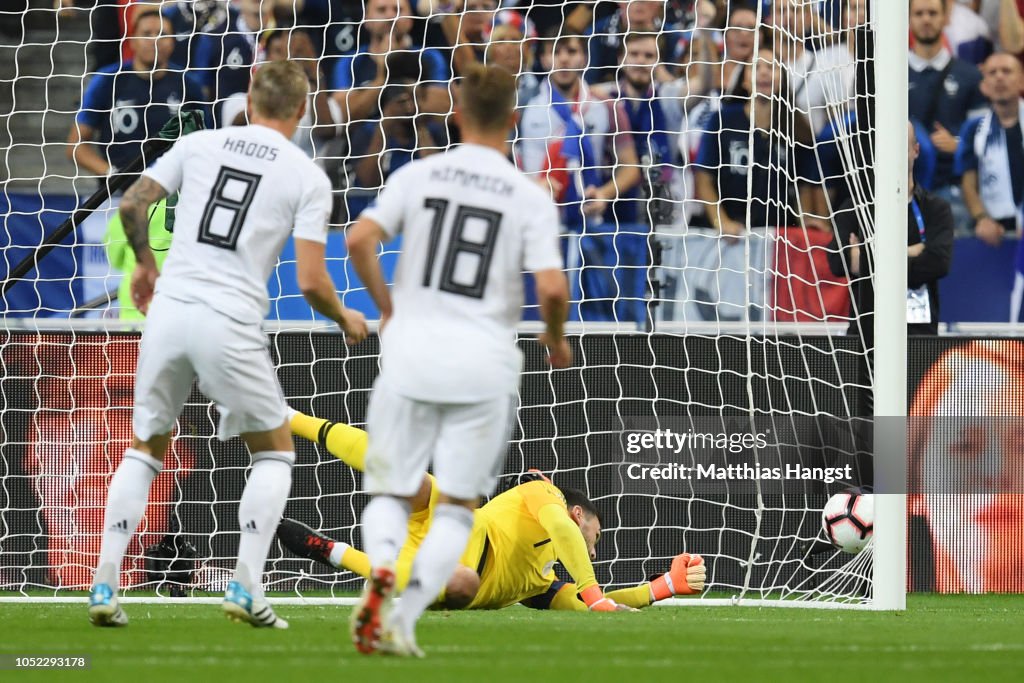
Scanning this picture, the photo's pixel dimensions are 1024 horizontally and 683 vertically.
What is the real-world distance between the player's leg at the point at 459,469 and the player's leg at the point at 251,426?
3.24 feet

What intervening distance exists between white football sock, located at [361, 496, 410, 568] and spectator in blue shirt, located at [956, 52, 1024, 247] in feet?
23.9

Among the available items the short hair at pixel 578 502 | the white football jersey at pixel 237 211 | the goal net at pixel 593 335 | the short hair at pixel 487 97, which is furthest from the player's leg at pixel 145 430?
the goal net at pixel 593 335

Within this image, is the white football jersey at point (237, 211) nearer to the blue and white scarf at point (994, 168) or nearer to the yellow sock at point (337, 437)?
the yellow sock at point (337, 437)

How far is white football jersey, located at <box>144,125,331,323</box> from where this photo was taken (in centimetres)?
521

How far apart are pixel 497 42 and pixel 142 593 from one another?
395 cm

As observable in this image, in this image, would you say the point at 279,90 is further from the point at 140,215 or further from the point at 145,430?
the point at 145,430

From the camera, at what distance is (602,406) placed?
842 cm

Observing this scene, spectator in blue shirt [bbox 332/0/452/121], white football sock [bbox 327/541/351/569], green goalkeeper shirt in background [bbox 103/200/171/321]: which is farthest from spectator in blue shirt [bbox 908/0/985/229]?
white football sock [bbox 327/541/351/569]

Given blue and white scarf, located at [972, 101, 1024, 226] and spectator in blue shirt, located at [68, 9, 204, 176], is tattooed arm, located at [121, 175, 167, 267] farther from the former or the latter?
blue and white scarf, located at [972, 101, 1024, 226]

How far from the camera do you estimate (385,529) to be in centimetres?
440

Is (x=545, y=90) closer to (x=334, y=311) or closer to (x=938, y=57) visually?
(x=938, y=57)

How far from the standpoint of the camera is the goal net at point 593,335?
8.28m

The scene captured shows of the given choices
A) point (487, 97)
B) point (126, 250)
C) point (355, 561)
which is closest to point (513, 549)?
point (355, 561)

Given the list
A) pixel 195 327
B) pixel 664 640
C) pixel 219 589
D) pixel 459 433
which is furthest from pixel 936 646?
pixel 219 589
